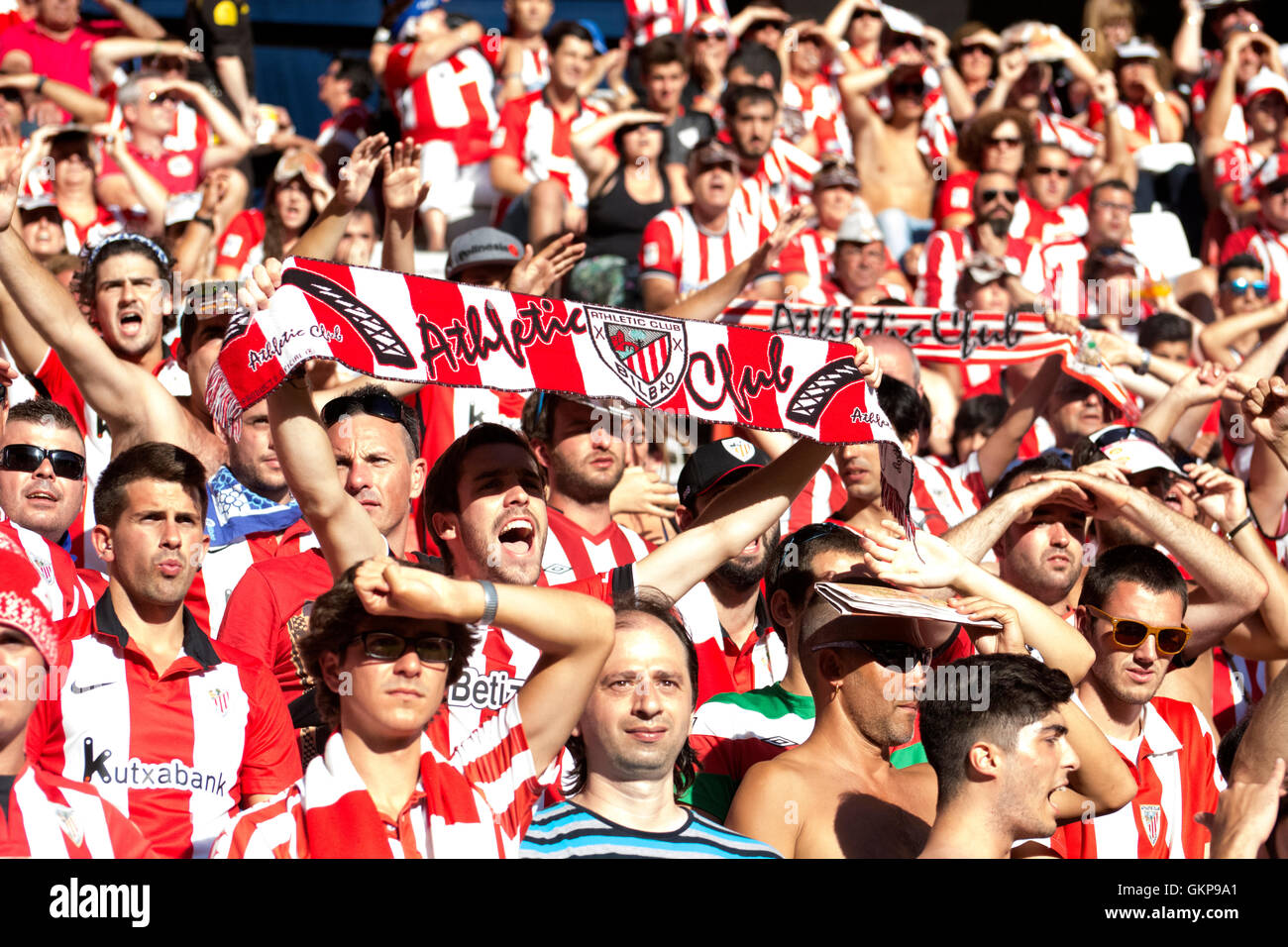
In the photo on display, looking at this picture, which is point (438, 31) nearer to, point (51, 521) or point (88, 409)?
point (88, 409)

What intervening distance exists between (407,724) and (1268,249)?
828 cm

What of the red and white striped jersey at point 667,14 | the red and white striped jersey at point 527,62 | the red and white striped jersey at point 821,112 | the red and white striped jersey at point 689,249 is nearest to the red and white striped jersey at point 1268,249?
the red and white striped jersey at point 821,112

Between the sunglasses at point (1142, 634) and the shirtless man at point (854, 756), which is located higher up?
the sunglasses at point (1142, 634)

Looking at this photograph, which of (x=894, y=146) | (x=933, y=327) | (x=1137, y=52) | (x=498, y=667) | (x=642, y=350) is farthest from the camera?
(x=1137, y=52)

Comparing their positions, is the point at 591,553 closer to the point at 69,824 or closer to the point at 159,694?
the point at 159,694

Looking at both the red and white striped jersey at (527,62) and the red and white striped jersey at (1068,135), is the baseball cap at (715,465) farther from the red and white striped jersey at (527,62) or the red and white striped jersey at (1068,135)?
→ the red and white striped jersey at (1068,135)

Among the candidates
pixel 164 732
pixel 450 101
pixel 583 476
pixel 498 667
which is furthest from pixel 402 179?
pixel 450 101

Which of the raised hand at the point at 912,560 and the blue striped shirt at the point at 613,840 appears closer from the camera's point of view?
the blue striped shirt at the point at 613,840

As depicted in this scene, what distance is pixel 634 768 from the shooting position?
11.1 ft

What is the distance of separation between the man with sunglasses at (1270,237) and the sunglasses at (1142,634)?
5.72 m

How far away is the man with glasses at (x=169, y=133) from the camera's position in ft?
28.8

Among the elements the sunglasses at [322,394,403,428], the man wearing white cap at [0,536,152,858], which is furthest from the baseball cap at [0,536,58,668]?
the sunglasses at [322,394,403,428]
